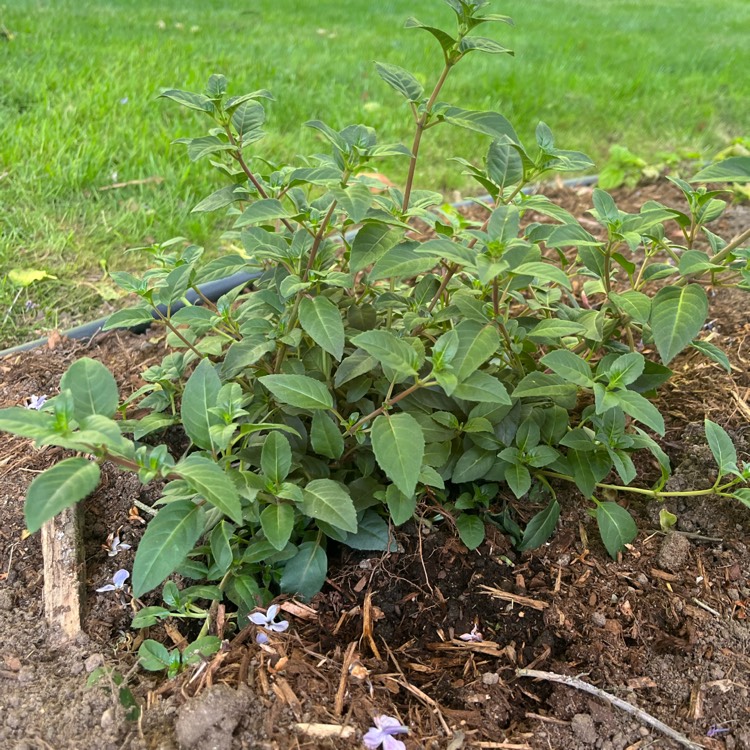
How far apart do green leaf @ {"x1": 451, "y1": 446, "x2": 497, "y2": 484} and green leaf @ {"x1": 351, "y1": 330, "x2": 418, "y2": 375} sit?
0.40m

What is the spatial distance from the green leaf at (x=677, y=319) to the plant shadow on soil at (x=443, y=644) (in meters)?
0.58

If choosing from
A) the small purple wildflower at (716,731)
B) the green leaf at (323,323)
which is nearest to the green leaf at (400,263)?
the green leaf at (323,323)

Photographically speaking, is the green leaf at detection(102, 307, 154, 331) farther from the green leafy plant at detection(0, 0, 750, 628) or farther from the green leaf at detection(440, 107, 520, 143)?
the green leaf at detection(440, 107, 520, 143)

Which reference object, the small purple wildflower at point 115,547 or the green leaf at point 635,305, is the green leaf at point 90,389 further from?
the green leaf at point 635,305

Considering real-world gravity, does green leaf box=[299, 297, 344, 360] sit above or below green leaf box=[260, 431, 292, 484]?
above

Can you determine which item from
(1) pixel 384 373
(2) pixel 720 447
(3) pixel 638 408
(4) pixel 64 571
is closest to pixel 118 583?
(4) pixel 64 571

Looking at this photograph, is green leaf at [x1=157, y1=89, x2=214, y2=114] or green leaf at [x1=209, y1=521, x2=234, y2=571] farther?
green leaf at [x1=157, y1=89, x2=214, y2=114]

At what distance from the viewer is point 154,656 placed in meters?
1.50

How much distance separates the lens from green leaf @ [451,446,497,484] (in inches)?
69.1

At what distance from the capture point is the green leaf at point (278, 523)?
1470 millimetres

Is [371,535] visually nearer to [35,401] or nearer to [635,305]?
[635,305]

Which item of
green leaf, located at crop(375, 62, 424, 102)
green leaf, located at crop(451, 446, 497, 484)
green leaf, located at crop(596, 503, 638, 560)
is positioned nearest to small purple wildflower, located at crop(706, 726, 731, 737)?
green leaf, located at crop(596, 503, 638, 560)

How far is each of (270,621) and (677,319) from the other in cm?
118

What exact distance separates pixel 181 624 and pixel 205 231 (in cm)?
203
